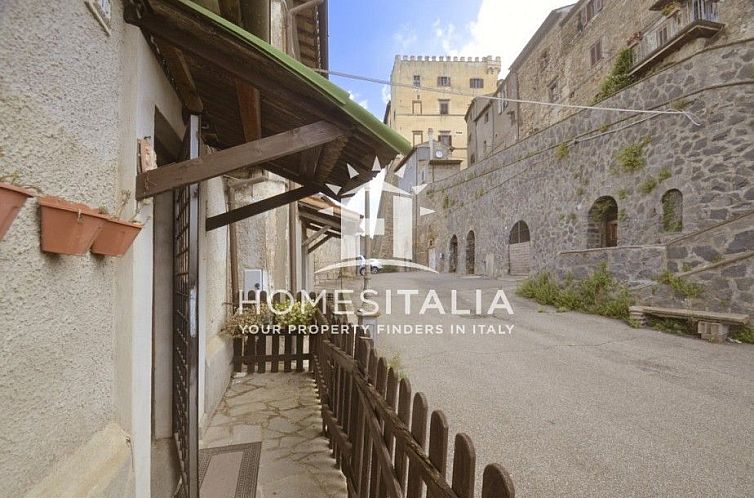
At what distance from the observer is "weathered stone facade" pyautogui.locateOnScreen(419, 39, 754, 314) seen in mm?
7879

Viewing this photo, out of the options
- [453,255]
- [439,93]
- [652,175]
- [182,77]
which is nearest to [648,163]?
[652,175]

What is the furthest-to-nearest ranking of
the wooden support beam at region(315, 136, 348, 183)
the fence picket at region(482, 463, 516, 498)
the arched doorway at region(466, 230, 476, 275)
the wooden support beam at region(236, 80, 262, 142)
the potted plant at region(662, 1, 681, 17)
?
the arched doorway at region(466, 230, 476, 275) < the potted plant at region(662, 1, 681, 17) < the wooden support beam at region(315, 136, 348, 183) < the wooden support beam at region(236, 80, 262, 142) < the fence picket at region(482, 463, 516, 498)

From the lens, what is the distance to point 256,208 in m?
3.67

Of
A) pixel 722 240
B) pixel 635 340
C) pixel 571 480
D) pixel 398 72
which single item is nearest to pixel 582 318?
pixel 635 340

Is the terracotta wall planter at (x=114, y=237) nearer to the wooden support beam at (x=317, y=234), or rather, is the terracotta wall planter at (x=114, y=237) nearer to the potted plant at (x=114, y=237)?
the potted plant at (x=114, y=237)

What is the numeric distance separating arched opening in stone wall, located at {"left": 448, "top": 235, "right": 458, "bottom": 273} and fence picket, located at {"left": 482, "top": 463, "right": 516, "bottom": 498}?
21.1 meters

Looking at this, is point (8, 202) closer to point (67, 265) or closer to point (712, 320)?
point (67, 265)

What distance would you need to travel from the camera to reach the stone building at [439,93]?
3791 cm

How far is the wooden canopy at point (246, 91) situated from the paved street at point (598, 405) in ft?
8.17

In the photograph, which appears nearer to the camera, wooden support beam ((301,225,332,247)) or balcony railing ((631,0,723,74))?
wooden support beam ((301,225,332,247))

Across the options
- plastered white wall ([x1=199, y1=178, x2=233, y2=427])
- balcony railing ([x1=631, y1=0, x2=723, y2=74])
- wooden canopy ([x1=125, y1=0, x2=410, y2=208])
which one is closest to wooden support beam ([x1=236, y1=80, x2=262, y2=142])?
wooden canopy ([x1=125, y1=0, x2=410, y2=208])

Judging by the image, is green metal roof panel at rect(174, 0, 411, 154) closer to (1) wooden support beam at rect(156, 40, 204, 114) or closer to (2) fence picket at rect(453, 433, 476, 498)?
(1) wooden support beam at rect(156, 40, 204, 114)

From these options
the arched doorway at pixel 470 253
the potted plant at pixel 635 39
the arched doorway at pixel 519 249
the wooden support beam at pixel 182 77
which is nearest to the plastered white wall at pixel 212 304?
the wooden support beam at pixel 182 77

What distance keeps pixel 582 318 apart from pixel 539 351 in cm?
287
